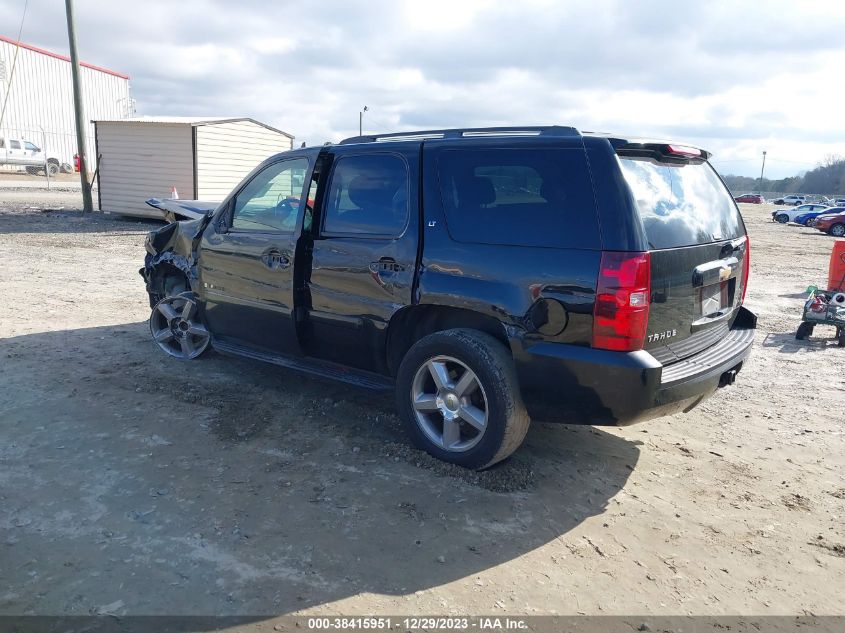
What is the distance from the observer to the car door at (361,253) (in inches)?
161

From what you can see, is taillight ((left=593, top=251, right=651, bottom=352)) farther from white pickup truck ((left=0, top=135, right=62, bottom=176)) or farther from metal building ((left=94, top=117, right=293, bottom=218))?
white pickup truck ((left=0, top=135, right=62, bottom=176))

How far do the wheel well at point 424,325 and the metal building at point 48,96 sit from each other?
43.4m

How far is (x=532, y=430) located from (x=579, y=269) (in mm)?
1610

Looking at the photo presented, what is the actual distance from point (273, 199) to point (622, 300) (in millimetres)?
2816

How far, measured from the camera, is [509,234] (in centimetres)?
363

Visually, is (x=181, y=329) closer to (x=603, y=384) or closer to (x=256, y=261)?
(x=256, y=261)

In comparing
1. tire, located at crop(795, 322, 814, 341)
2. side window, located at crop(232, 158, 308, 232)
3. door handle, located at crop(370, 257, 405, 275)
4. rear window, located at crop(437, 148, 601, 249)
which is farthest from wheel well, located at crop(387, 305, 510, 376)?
tire, located at crop(795, 322, 814, 341)

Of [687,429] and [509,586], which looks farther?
[687,429]

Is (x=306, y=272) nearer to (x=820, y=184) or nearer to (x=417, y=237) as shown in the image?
(x=417, y=237)

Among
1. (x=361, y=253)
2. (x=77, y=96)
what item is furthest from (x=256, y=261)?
(x=77, y=96)

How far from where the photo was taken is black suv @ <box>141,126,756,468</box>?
3352 mm

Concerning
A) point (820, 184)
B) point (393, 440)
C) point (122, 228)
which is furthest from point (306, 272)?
point (820, 184)

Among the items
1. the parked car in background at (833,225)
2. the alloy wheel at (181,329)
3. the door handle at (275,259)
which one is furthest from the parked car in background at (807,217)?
the door handle at (275,259)

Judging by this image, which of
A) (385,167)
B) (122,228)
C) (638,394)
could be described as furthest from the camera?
(122,228)
